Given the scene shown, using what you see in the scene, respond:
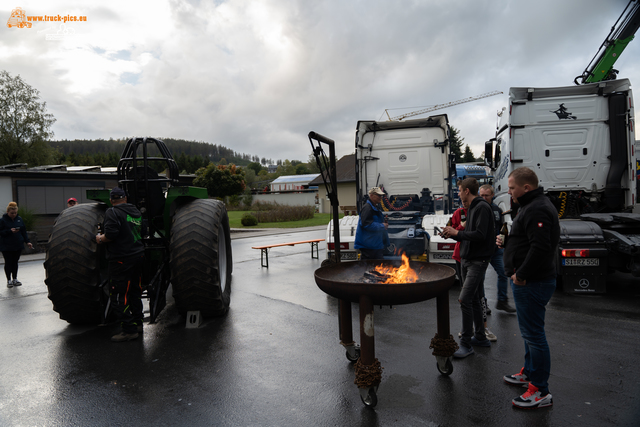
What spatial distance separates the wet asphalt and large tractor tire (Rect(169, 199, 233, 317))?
1.32 ft

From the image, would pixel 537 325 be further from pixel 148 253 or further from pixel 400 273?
pixel 148 253

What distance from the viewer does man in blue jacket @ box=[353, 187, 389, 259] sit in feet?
19.2

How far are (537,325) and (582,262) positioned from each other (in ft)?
12.9

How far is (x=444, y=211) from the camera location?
30.6 feet

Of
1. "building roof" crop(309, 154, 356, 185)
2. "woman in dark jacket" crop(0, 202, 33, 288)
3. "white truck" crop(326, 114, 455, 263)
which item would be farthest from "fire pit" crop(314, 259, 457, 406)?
"building roof" crop(309, 154, 356, 185)

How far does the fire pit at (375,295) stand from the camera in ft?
10.3

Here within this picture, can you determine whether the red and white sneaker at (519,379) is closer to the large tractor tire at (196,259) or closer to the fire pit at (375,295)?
the fire pit at (375,295)

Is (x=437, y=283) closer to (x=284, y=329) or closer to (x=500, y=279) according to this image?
(x=284, y=329)

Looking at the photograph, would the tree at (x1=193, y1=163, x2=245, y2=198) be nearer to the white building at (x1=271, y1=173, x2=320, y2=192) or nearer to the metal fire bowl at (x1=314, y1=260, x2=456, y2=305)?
the metal fire bowl at (x1=314, y1=260, x2=456, y2=305)

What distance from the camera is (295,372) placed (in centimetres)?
379

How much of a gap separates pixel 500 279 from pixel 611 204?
144 inches

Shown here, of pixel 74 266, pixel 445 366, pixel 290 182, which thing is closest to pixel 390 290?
pixel 445 366

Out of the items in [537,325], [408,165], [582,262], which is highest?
[408,165]

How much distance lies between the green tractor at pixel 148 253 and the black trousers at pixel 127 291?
177 millimetres
